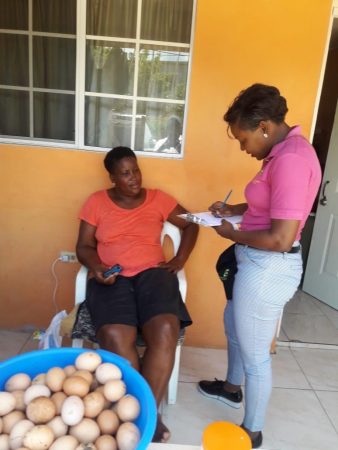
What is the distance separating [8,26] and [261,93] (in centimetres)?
165

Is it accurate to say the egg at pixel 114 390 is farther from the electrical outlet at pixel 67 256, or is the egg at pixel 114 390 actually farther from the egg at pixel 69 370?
the electrical outlet at pixel 67 256

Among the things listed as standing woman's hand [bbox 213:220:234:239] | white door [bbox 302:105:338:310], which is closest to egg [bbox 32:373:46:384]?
standing woman's hand [bbox 213:220:234:239]

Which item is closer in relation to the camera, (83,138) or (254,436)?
(254,436)

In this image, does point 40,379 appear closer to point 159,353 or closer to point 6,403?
point 6,403

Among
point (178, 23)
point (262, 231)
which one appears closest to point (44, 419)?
point (262, 231)

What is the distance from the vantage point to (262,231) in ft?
4.41

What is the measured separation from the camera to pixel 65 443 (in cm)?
70

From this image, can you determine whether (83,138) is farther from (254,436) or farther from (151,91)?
(254,436)

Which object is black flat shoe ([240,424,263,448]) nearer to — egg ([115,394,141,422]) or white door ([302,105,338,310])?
egg ([115,394,141,422])

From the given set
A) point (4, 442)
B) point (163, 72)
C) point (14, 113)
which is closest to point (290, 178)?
point (4, 442)

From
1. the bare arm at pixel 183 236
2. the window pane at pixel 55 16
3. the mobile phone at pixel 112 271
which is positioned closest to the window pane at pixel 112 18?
the window pane at pixel 55 16

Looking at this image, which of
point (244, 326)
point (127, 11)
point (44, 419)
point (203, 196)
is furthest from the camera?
point (203, 196)

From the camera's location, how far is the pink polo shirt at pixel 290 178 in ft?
4.04

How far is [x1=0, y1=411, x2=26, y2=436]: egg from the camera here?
75 cm
